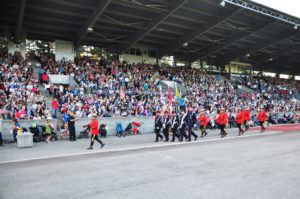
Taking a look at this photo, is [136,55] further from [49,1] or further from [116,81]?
[49,1]

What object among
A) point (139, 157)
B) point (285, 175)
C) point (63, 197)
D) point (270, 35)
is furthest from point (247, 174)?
point (270, 35)

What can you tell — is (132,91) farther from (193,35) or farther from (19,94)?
(193,35)

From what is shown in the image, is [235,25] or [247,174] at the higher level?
[235,25]

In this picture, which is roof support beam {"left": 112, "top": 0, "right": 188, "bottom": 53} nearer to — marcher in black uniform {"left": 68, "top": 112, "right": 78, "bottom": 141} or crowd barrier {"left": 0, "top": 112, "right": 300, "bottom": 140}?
crowd barrier {"left": 0, "top": 112, "right": 300, "bottom": 140}

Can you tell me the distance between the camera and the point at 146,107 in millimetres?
20094

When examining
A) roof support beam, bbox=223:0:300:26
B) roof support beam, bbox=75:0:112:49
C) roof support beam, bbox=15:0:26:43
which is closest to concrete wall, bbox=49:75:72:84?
roof support beam, bbox=15:0:26:43

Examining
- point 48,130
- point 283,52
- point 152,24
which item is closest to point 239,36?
point 152,24

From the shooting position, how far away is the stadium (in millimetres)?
5934

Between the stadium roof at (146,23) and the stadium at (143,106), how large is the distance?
144 mm

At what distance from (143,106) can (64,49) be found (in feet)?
49.5

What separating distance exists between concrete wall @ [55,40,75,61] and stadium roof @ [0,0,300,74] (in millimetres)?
747

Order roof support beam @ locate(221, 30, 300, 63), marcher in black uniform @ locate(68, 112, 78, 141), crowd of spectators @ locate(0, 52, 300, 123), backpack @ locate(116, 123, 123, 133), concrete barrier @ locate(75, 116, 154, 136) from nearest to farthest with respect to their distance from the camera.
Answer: marcher in black uniform @ locate(68, 112, 78, 141) → concrete barrier @ locate(75, 116, 154, 136) → crowd of spectators @ locate(0, 52, 300, 123) → backpack @ locate(116, 123, 123, 133) → roof support beam @ locate(221, 30, 300, 63)

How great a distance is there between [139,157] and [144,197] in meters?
3.86

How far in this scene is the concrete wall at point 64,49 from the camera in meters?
28.8
